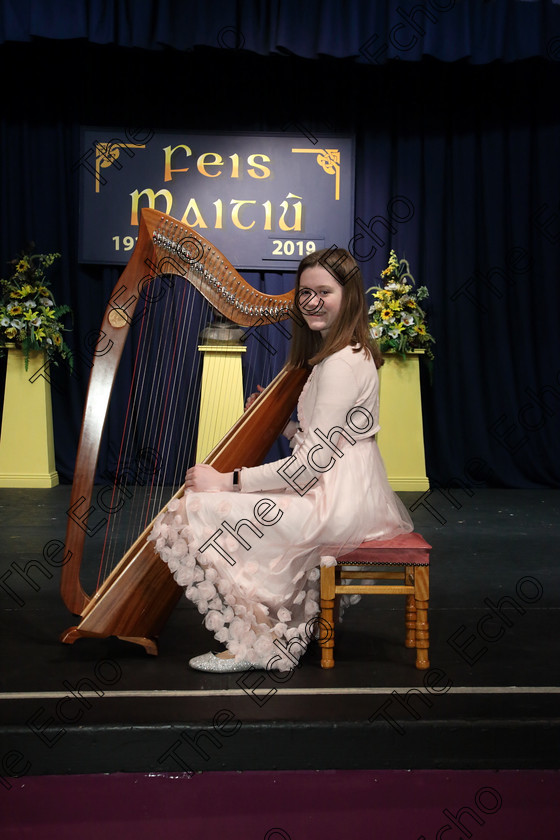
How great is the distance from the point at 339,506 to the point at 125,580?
555 mm

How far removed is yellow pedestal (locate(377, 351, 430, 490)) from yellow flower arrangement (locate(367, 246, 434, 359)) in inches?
3.9

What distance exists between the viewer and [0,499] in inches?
194

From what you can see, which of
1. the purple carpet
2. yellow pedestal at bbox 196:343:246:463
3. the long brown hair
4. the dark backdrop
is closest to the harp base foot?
the purple carpet

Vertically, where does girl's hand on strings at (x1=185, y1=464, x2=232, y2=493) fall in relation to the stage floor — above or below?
above

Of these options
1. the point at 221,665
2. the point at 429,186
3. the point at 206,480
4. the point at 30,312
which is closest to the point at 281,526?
the point at 206,480

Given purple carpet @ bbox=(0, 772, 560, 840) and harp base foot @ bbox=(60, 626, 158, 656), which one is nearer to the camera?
purple carpet @ bbox=(0, 772, 560, 840)

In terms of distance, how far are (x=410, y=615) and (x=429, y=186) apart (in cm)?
415

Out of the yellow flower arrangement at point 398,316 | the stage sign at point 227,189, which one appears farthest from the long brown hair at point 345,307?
the stage sign at point 227,189

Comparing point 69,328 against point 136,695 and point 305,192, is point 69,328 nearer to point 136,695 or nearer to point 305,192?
point 305,192

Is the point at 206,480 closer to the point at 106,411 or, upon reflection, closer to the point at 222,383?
the point at 106,411

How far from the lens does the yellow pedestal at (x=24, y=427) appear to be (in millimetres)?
5480

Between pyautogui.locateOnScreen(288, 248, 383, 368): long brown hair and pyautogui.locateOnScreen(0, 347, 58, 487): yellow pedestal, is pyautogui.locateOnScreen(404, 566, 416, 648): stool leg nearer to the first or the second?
pyautogui.locateOnScreen(288, 248, 383, 368): long brown hair

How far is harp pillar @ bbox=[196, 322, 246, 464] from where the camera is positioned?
541cm

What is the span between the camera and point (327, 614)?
215 cm
